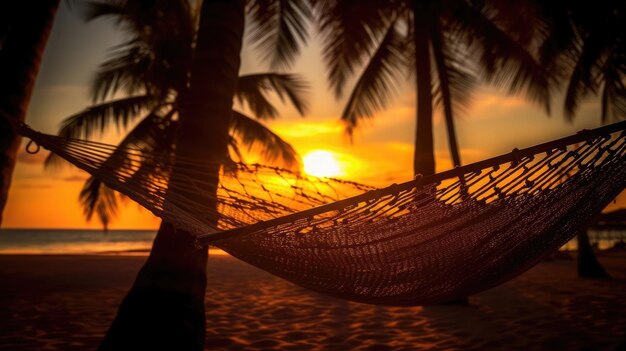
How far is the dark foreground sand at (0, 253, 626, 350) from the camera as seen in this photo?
2395 millimetres

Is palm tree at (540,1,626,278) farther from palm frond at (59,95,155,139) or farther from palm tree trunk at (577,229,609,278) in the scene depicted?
palm frond at (59,95,155,139)

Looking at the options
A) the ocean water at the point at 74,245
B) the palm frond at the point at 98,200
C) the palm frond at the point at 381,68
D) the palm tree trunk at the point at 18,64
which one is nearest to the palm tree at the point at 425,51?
the palm frond at the point at 381,68

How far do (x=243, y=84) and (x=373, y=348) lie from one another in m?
5.35

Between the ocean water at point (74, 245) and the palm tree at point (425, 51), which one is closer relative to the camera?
the palm tree at point (425, 51)

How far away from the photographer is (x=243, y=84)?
22.8ft

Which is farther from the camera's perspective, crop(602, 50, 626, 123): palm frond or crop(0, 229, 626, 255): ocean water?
crop(0, 229, 626, 255): ocean water

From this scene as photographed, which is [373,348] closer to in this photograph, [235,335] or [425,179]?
[235,335]

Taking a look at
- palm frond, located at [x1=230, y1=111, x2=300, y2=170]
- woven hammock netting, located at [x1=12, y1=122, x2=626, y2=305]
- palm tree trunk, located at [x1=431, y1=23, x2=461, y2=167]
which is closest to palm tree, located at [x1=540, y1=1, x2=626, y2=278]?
palm tree trunk, located at [x1=431, y1=23, x2=461, y2=167]

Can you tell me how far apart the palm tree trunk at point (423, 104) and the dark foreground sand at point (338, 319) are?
1.21 meters

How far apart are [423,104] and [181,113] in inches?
84.5

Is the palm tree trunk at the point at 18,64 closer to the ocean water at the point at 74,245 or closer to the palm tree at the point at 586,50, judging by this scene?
the palm tree at the point at 586,50

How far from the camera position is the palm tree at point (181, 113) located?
1682 millimetres

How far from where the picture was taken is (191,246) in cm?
183

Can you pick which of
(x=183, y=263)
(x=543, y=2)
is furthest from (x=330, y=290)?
(x=543, y=2)
